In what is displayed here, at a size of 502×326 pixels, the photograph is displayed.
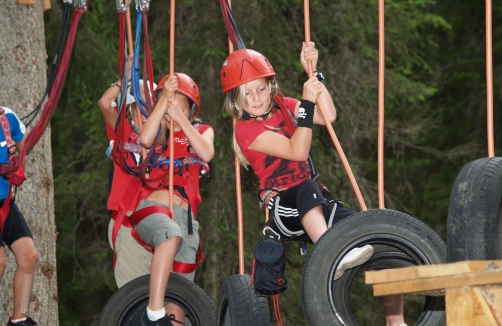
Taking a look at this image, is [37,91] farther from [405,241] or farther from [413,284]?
[413,284]

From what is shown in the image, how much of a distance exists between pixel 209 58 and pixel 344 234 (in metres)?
4.64

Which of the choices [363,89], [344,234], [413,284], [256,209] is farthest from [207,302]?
[363,89]

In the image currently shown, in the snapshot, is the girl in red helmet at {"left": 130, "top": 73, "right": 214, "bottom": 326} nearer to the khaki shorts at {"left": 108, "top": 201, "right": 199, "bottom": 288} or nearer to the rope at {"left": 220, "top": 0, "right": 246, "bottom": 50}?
the khaki shorts at {"left": 108, "top": 201, "right": 199, "bottom": 288}

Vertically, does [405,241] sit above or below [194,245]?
below

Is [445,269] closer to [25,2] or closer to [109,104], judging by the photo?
[109,104]

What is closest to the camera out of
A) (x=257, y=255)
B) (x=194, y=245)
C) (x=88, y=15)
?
(x=257, y=255)

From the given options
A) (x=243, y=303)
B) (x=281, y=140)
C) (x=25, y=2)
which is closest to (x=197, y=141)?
(x=281, y=140)

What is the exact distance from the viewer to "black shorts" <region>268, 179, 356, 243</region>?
4.07m

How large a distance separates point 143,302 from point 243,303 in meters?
0.57

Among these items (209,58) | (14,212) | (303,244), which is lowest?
(303,244)

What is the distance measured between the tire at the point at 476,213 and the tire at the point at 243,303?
122cm

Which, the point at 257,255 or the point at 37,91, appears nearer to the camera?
the point at 257,255

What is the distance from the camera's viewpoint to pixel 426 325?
12.0ft

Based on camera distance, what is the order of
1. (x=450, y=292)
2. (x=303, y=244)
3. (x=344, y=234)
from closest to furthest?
1. (x=450, y=292)
2. (x=344, y=234)
3. (x=303, y=244)
